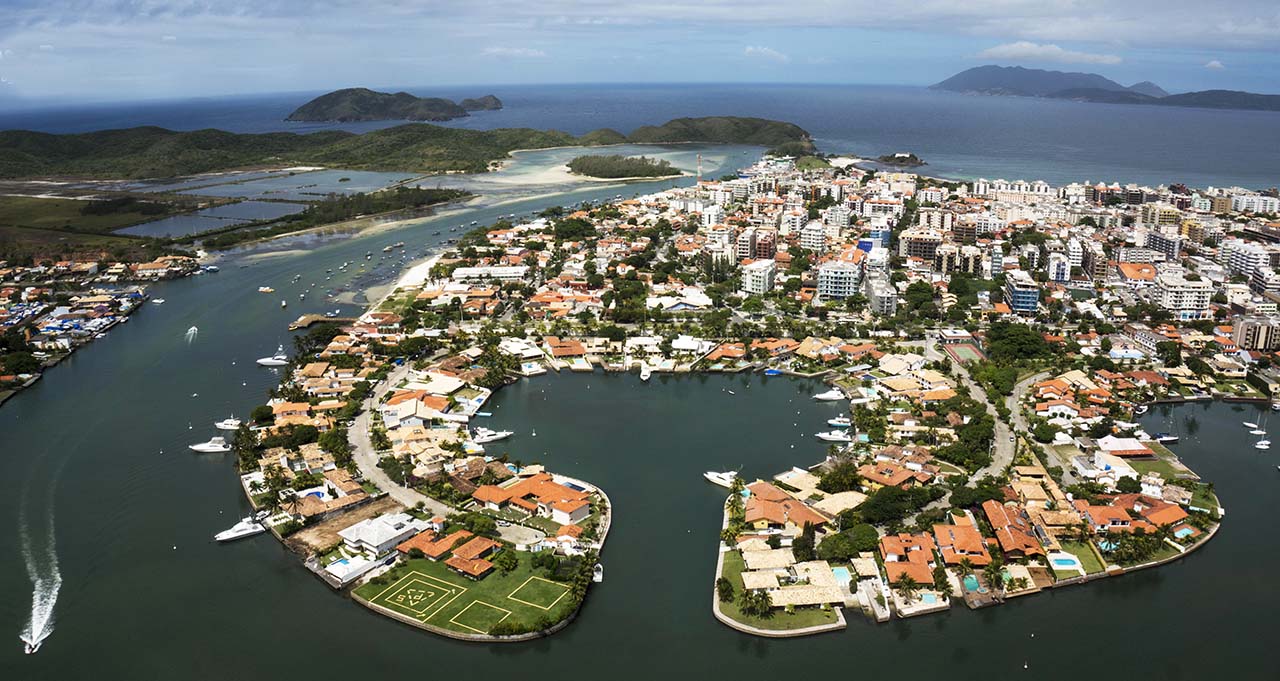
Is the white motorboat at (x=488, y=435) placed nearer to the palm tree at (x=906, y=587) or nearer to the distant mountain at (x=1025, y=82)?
the palm tree at (x=906, y=587)

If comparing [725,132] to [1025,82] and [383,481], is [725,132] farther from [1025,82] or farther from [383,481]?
[1025,82]

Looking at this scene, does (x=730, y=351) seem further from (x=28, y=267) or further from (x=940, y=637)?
(x=28, y=267)

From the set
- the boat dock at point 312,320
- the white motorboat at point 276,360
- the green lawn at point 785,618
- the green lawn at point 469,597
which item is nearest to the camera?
the green lawn at point 785,618

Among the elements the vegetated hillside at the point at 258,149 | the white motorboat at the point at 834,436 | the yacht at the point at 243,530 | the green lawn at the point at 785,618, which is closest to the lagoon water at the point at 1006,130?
the vegetated hillside at the point at 258,149

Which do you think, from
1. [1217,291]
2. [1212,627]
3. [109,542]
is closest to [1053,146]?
[1217,291]

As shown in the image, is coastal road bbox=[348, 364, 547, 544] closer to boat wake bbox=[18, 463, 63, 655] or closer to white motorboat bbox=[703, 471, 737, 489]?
white motorboat bbox=[703, 471, 737, 489]

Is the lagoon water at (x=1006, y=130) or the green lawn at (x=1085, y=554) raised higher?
the lagoon water at (x=1006, y=130)

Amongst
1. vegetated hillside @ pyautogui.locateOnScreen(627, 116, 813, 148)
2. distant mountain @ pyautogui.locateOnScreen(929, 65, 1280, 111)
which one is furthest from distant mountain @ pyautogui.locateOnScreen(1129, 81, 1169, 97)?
vegetated hillside @ pyautogui.locateOnScreen(627, 116, 813, 148)
